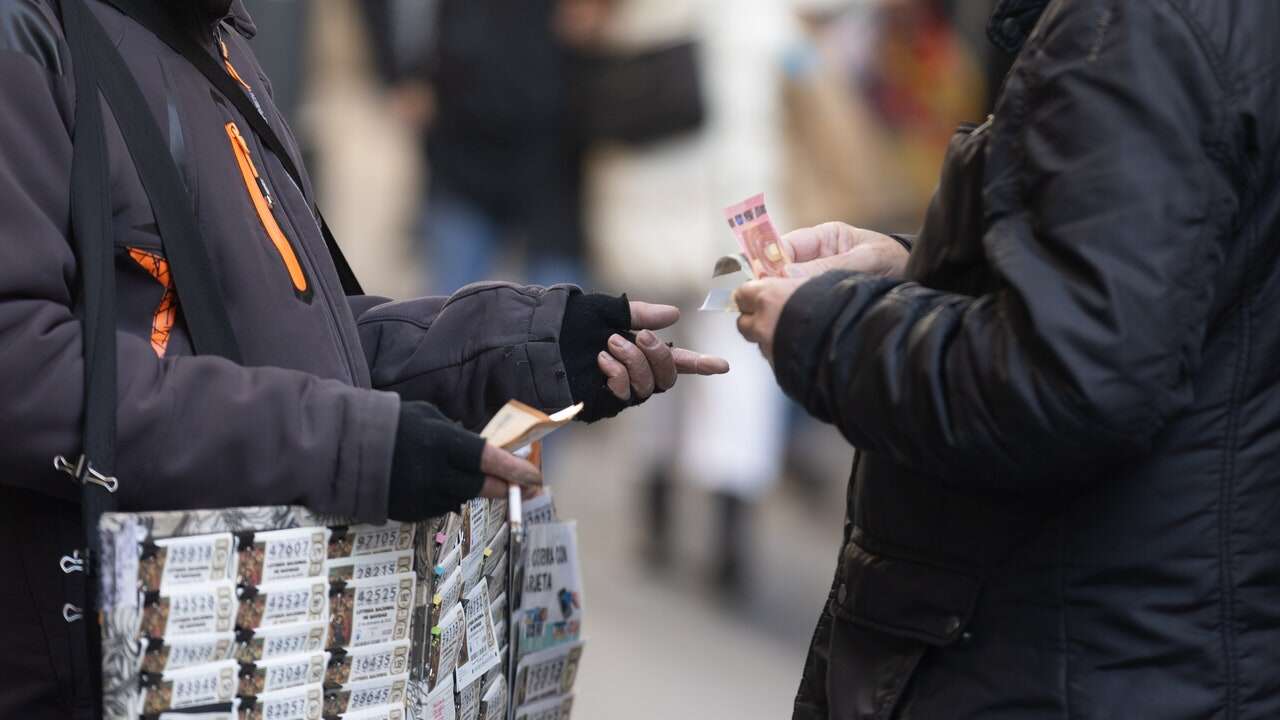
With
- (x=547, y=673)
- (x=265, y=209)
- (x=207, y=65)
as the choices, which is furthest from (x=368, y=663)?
(x=207, y=65)

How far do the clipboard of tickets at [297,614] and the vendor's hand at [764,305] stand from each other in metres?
0.27

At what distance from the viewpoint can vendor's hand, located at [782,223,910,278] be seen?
6.98 ft

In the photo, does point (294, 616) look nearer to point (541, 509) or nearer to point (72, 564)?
point (72, 564)

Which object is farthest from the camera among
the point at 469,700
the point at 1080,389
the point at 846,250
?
the point at 846,250

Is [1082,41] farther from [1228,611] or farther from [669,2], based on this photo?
[669,2]

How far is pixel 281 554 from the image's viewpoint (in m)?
1.74

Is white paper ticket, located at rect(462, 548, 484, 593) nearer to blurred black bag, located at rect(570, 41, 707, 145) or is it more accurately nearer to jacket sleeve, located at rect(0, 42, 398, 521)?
jacket sleeve, located at rect(0, 42, 398, 521)

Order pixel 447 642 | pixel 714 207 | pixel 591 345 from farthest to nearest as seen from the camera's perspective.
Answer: pixel 714 207 → pixel 591 345 → pixel 447 642

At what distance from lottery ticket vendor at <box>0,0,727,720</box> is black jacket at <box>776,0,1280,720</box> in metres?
0.47

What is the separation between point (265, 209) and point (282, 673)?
2.03 ft

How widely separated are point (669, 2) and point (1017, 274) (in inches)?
159

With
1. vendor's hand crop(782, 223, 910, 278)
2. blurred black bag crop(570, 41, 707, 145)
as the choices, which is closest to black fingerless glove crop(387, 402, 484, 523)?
vendor's hand crop(782, 223, 910, 278)

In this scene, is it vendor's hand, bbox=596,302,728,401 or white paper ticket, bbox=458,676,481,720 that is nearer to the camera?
white paper ticket, bbox=458,676,481,720

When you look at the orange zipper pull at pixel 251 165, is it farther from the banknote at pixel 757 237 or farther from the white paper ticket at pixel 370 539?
the banknote at pixel 757 237
